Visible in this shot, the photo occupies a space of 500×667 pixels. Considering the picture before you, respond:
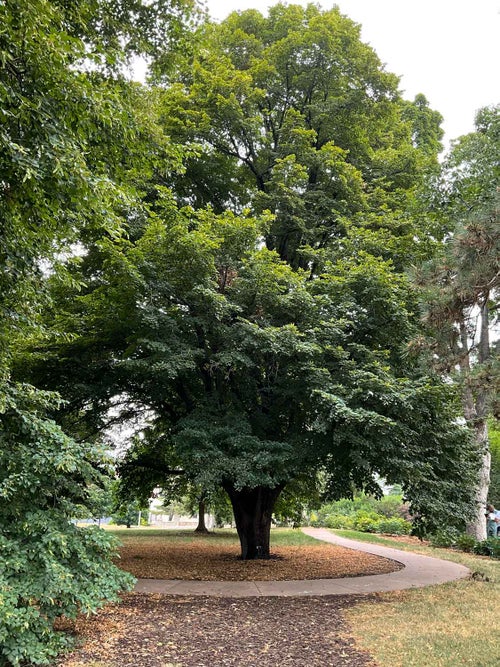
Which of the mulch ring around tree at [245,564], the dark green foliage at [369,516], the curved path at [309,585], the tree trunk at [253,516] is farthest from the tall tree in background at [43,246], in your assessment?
the dark green foliage at [369,516]

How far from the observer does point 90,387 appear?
9109 millimetres

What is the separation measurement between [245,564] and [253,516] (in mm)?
1056

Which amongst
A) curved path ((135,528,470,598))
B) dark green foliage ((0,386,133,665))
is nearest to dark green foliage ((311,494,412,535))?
curved path ((135,528,470,598))

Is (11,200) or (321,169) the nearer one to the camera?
(11,200)

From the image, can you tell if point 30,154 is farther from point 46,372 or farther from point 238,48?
point 238,48

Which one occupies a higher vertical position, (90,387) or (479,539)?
(90,387)

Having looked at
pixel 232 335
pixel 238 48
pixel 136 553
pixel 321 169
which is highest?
pixel 238 48

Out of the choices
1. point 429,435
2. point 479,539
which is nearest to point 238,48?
point 429,435

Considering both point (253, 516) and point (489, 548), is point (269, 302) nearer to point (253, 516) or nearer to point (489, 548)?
point (253, 516)

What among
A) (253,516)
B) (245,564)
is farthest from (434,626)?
(253,516)

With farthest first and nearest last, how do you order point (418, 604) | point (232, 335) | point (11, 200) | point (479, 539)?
point (479, 539)
point (232, 335)
point (418, 604)
point (11, 200)

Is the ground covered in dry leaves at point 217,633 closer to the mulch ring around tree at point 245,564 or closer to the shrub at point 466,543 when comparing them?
the mulch ring around tree at point 245,564

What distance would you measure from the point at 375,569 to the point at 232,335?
18.9 feet

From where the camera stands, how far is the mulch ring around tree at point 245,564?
862cm
